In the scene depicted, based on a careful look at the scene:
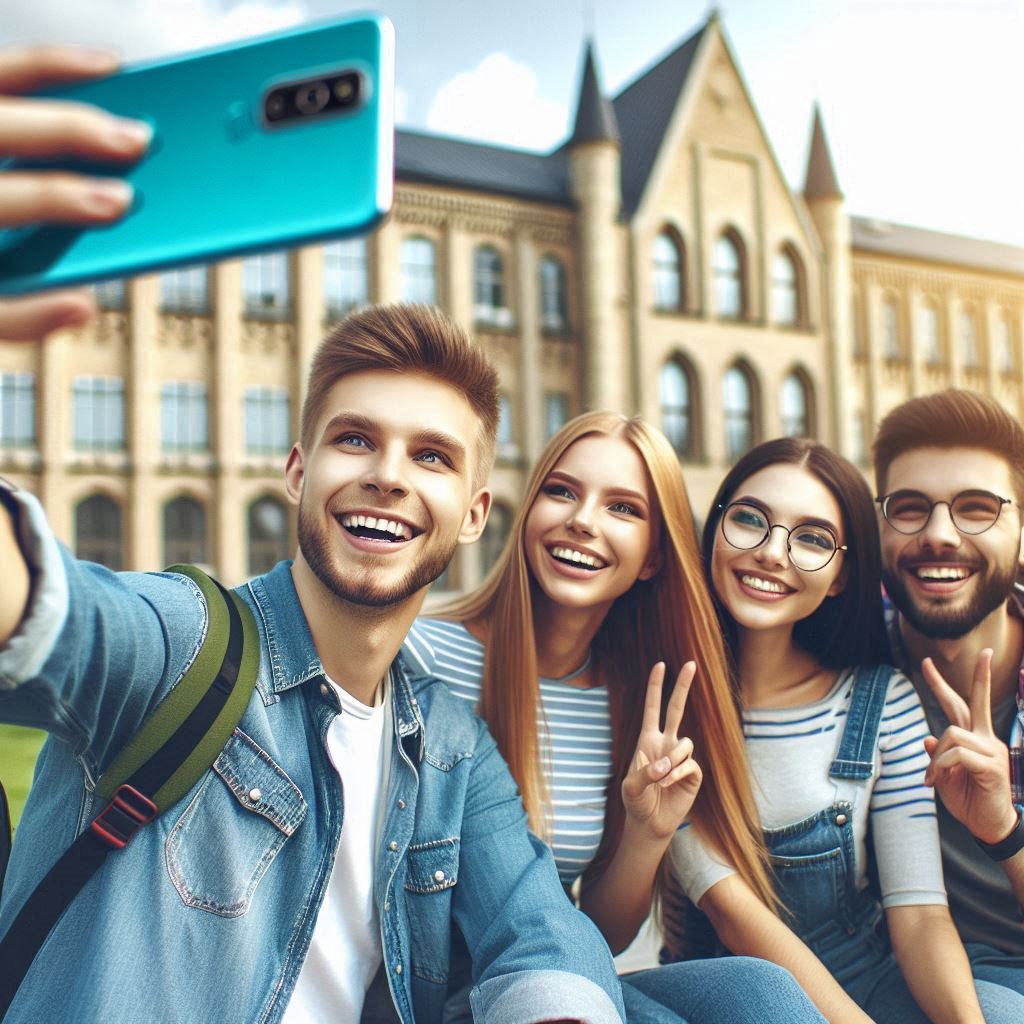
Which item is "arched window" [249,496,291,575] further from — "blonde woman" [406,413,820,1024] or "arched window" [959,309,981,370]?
"arched window" [959,309,981,370]

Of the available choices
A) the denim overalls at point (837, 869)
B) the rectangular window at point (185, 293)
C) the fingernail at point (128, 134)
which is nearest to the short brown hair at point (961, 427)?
the denim overalls at point (837, 869)

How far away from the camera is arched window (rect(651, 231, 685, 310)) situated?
2769 cm

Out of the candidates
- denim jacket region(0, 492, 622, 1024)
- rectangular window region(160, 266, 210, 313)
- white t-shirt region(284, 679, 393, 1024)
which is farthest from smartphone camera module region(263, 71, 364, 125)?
rectangular window region(160, 266, 210, 313)

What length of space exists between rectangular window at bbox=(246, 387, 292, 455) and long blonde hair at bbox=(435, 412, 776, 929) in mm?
21257

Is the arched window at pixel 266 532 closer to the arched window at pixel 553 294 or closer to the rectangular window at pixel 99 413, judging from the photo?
the rectangular window at pixel 99 413

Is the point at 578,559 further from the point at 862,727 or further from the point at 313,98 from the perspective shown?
the point at 313,98

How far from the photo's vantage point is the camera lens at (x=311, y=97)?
1.19 m

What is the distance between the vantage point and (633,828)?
2855 millimetres

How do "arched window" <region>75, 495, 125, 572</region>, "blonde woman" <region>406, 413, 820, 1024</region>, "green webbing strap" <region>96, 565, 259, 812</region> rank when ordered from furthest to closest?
"arched window" <region>75, 495, 125, 572</region>
"blonde woman" <region>406, 413, 820, 1024</region>
"green webbing strap" <region>96, 565, 259, 812</region>

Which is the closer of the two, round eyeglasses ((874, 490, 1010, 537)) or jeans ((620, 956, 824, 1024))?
jeans ((620, 956, 824, 1024))

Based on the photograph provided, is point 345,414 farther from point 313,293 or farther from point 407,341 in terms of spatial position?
point 313,293

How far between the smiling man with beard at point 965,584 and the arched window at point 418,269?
76.1ft

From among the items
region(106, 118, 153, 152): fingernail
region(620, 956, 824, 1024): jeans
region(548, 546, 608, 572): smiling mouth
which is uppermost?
region(106, 118, 153, 152): fingernail

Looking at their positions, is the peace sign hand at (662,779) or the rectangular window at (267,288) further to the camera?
the rectangular window at (267,288)
